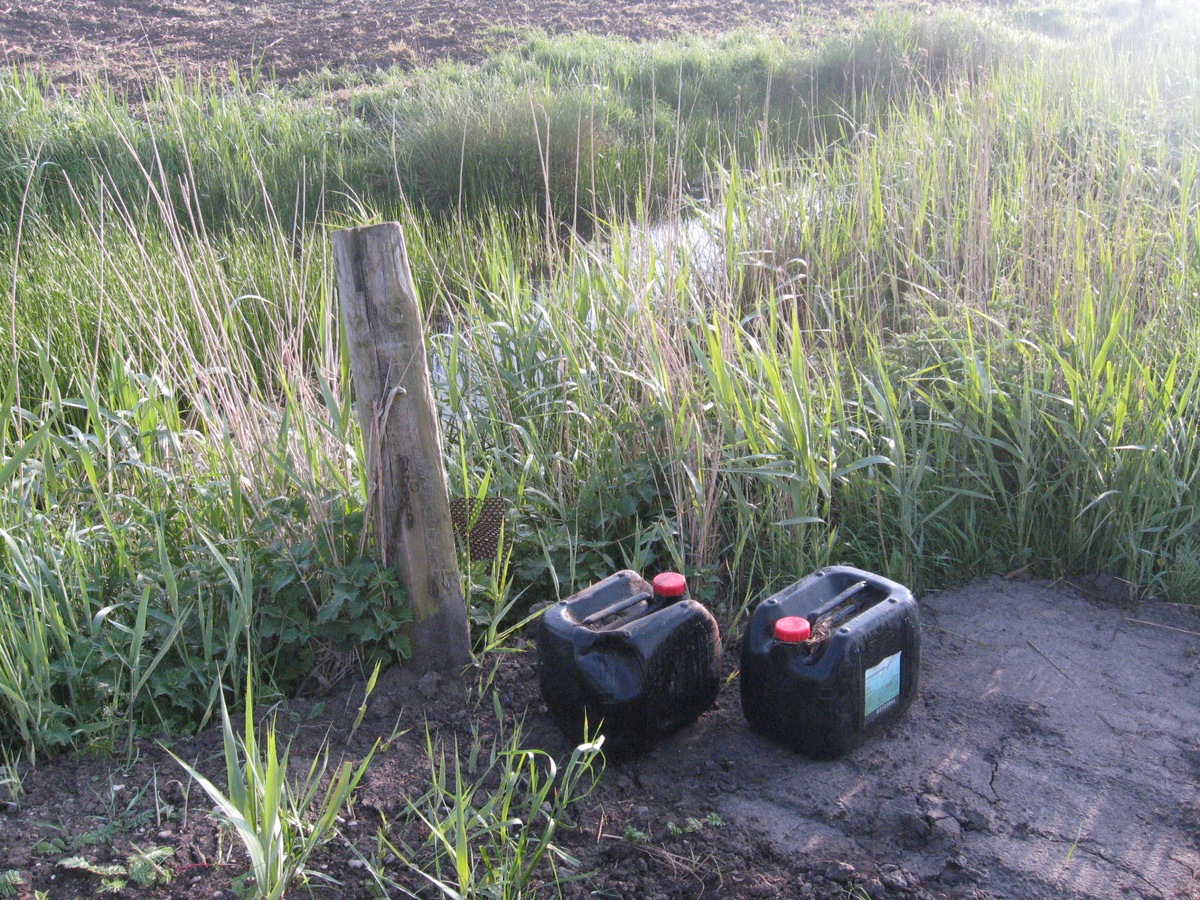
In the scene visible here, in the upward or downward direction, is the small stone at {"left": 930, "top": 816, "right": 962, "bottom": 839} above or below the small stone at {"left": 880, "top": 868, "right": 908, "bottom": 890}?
below

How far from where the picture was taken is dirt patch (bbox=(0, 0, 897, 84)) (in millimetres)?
8461

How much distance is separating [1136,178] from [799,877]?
3746 millimetres

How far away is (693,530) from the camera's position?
2.50 meters

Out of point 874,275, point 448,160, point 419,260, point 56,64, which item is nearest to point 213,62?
point 56,64

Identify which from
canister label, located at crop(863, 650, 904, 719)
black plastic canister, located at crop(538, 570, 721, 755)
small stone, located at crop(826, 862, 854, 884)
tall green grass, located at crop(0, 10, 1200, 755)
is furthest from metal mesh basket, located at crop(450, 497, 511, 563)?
small stone, located at crop(826, 862, 854, 884)

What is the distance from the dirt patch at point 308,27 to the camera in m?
8.46

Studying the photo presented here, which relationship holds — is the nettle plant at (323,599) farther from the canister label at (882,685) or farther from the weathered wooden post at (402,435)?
the canister label at (882,685)

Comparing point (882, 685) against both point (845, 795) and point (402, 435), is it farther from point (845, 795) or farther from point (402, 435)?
point (402, 435)

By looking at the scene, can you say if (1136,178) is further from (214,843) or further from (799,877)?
(214,843)

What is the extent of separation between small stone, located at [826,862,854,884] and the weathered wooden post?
933mm

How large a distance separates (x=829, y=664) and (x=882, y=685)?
15 centimetres

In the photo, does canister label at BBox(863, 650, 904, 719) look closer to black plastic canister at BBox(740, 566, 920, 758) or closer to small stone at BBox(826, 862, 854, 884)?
black plastic canister at BBox(740, 566, 920, 758)

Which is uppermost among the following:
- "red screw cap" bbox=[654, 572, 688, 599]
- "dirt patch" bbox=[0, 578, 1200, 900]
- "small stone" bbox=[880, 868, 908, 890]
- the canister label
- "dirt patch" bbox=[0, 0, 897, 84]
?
"dirt patch" bbox=[0, 0, 897, 84]

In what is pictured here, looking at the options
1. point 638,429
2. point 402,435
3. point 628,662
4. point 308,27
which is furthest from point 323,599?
point 308,27
